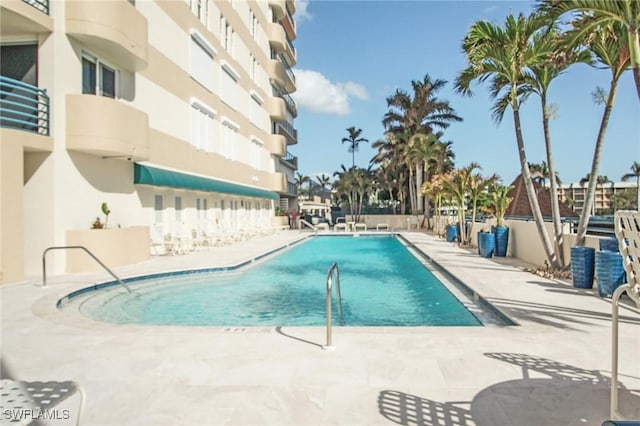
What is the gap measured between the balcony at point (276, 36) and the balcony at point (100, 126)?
82.6 ft

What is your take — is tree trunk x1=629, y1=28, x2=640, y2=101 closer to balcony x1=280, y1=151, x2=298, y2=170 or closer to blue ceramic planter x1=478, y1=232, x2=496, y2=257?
blue ceramic planter x1=478, y1=232, x2=496, y2=257


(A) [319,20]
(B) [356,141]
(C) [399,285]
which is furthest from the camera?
(B) [356,141]

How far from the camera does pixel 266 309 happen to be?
8742 millimetres

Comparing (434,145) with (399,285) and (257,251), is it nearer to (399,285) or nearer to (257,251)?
(257,251)

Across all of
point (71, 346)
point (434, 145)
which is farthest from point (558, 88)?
point (434, 145)

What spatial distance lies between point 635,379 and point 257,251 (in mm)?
14397

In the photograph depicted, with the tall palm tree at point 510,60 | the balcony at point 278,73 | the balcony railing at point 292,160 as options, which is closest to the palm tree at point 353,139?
the balcony railing at point 292,160

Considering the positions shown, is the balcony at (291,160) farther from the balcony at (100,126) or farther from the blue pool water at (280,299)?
the balcony at (100,126)

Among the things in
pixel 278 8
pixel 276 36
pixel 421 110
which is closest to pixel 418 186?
pixel 421 110

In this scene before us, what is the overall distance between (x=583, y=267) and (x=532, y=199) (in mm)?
2856

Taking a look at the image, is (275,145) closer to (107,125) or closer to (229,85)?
(229,85)

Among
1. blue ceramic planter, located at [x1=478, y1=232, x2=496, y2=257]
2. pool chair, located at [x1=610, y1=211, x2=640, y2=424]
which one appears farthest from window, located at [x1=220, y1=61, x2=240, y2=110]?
pool chair, located at [x1=610, y1=211, x2=640, y2=424]

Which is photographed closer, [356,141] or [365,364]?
[365,364]

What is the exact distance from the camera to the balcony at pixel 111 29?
1105 centimetres
